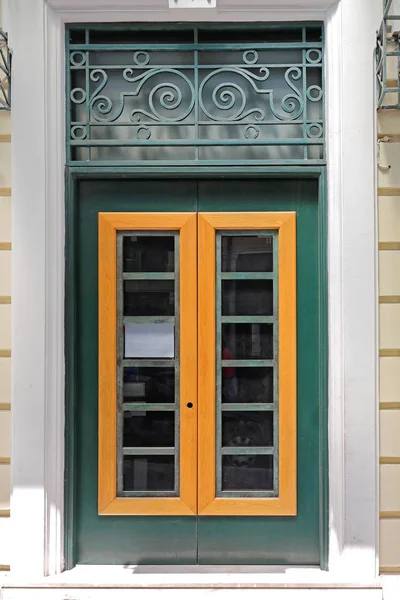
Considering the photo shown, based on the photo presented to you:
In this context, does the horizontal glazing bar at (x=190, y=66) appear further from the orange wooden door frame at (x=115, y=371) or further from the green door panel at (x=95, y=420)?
the orange wooden door frame at (x=115, y=371)

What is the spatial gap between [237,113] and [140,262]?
1.17 m

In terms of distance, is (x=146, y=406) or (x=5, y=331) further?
(x=146, y=406)

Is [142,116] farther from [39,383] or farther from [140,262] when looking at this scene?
[39,383]

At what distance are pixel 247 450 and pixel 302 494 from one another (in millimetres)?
462

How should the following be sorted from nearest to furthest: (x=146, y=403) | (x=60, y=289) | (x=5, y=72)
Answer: (x=5, y=72)
(x=60, y=289)
(x=146, y=403)

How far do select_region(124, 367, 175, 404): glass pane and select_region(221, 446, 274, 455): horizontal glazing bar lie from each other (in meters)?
0.49

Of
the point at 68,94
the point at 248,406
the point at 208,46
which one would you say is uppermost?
the point at 208,46

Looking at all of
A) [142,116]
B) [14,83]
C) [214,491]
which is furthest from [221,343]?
[14,83]

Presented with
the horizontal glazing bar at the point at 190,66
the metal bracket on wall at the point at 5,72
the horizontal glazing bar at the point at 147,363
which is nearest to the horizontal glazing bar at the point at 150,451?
the horizontal glazing bar at the point at 147,363

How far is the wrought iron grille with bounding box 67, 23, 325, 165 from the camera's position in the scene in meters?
3.89

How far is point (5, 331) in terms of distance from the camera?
3.81 metres

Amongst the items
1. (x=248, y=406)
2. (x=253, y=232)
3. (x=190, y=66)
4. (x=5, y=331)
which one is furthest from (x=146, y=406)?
(x=190, y=66)

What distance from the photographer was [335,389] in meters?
3.77

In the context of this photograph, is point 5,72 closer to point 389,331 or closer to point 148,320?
point 148,320
